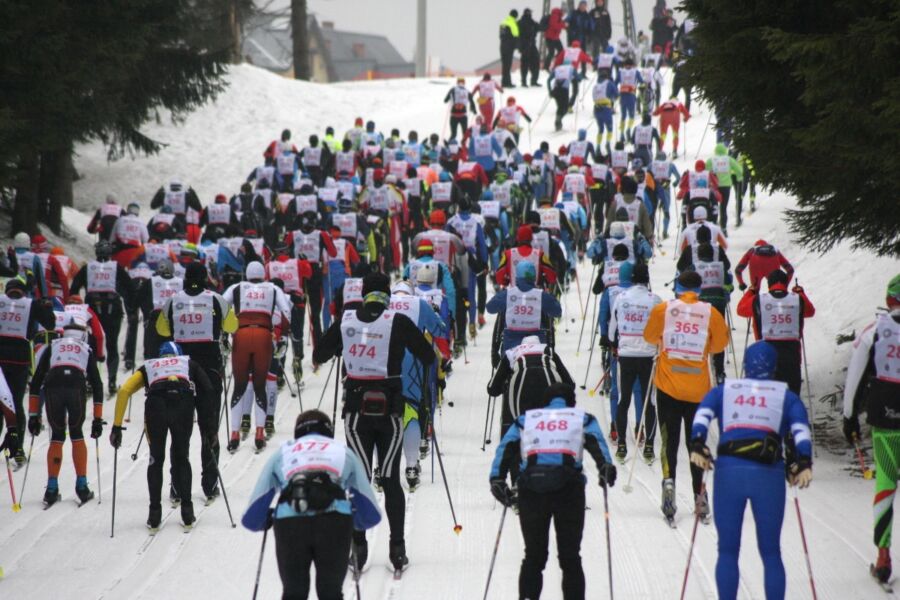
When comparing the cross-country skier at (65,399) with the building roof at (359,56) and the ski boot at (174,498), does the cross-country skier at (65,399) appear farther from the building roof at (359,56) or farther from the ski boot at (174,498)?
the building roof at (359,56)

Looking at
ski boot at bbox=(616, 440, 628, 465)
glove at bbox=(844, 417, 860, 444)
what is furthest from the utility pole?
glove at bbox=(844, 417, 860, 444)

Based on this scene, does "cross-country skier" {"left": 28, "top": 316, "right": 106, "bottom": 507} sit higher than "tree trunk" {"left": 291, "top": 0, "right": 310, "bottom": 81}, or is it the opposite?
"tree trunk" {"left": 291, "top": 0, "right": 310, "bottom": 81}

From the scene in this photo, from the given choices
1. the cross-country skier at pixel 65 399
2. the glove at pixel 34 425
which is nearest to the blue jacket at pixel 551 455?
the cross-country skier at pixel 65 399

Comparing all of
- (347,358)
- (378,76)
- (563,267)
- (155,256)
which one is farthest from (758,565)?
(378,76)

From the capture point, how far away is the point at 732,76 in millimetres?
12727

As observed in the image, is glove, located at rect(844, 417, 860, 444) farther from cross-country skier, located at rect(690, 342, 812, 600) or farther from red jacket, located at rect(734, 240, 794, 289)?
red jacket, located at rect(734, 240, 794, 289)

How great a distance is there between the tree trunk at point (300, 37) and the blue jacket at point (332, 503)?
130 feet

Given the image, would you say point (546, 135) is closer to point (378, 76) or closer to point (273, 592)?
point (273, 592)

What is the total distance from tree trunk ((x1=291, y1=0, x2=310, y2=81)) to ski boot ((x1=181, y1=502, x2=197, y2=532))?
3627cm

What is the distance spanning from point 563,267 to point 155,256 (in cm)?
613

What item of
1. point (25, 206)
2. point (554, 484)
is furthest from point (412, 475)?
point (25, 206)

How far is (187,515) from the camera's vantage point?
10.6 metres

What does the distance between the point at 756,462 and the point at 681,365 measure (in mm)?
2826

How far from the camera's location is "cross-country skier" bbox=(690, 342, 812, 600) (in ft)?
24.5
